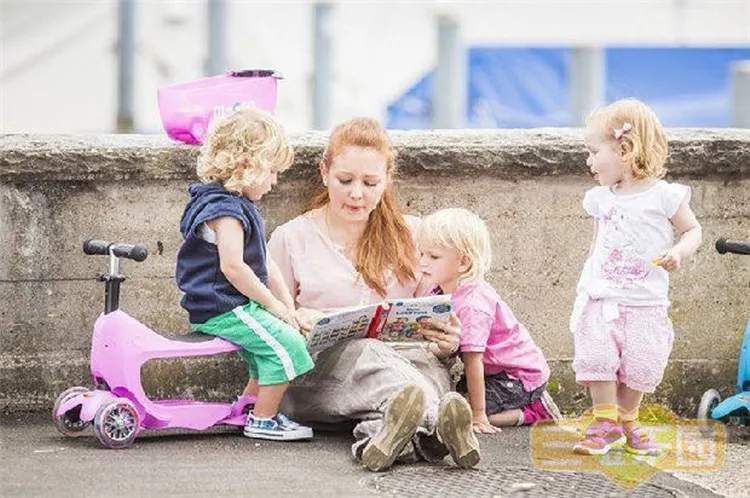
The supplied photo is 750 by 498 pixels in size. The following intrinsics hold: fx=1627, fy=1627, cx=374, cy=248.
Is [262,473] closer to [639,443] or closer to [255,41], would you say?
[639,443]

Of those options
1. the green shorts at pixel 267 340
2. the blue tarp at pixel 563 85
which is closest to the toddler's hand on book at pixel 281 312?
the green shorts at pixel 267 340

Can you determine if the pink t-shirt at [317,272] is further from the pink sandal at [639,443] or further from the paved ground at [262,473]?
the pink sandal at [639,443]

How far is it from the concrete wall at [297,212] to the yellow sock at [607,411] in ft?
2.70

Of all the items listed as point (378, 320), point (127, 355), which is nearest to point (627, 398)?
point (378, 320)

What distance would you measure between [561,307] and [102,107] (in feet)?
61.6

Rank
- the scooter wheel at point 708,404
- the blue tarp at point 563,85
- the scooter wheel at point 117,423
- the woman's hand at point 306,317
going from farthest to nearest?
the blue tarp at point 563,85 → the scooter wheel at point 708,404 → the woman's hand at point 306,317 → the scooter wheel at point 117,423

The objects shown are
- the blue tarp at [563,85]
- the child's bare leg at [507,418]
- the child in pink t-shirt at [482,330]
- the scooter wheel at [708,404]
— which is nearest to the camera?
the child in pink t-shirt at [482,330]

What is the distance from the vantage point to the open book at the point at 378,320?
5711 mm

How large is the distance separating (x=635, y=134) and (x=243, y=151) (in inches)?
53.9

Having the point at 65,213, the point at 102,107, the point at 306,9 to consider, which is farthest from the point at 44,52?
the point at 65,213

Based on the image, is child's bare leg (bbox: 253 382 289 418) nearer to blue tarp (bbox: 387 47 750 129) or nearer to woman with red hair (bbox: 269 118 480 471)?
woman with red hair (bbox: 269 118 480 471)

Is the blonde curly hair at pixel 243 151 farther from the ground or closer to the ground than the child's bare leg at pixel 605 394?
farther from the ground

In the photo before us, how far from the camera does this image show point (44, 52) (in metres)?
23.9

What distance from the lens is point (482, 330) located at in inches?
236
